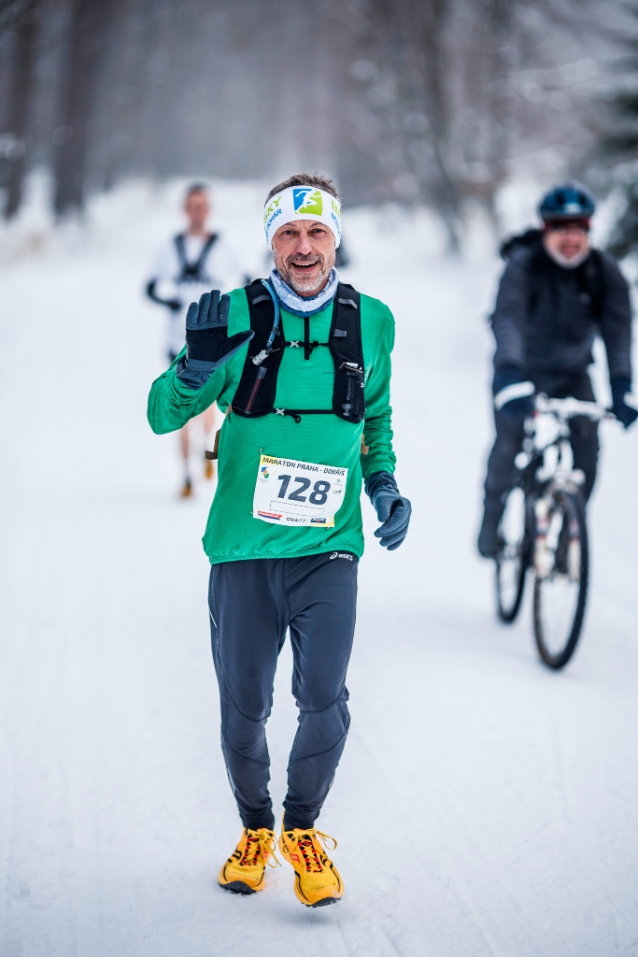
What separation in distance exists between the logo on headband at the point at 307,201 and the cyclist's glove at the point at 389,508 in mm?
918

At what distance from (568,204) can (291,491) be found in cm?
299

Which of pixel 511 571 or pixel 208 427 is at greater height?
pixel 208 427

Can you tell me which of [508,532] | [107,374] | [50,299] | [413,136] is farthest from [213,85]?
[508,532]

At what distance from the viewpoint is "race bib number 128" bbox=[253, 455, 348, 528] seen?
9.70ft

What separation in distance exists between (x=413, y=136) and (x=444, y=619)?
22592 millimetres

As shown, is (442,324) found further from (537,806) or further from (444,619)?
(537,806)

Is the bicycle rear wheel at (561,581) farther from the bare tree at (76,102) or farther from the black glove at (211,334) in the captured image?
the bare tree at (76,102)

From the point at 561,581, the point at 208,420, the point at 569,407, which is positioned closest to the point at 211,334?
the point at 569,407

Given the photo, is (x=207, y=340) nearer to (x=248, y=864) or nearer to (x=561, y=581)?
(x=248, y=864)

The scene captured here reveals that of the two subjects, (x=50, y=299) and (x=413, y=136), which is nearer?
(x=50, y=299)

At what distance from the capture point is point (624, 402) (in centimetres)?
488

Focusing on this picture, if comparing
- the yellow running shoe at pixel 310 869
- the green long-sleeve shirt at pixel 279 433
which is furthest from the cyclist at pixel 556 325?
Result: the yellow running shoe at pixel 310 869

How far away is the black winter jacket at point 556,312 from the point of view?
16.9 ft

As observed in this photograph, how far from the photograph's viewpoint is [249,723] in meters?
3.01
